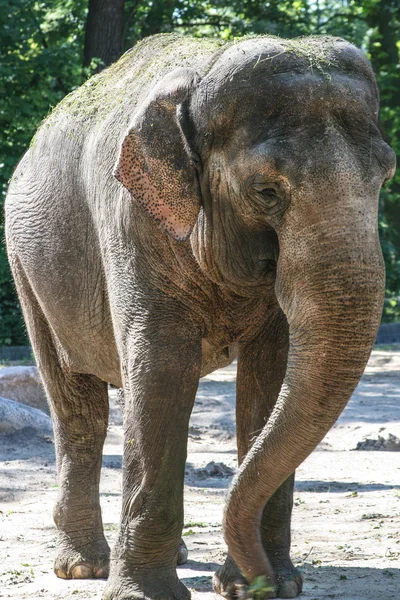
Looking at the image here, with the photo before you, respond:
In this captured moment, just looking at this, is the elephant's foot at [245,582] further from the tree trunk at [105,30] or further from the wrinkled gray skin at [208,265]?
the tree trunk at [105,30]

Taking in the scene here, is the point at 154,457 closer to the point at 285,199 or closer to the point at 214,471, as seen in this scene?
the point at 285,199

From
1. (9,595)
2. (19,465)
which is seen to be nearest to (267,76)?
(9,595)

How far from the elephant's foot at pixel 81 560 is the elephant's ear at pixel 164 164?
2.00 meters

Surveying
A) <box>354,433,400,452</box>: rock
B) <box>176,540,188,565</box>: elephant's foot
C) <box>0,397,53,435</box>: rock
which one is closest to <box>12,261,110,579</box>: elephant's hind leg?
<box>176,540,188,565</box>: elephant's foot

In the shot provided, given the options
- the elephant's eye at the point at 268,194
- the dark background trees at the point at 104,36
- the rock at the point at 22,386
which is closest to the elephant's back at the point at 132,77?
the elephant's eye at the point at 268,194

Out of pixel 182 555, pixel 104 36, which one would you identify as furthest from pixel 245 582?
pixel 104 36

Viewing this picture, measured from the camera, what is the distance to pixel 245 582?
4.55m

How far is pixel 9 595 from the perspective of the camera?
4832mm

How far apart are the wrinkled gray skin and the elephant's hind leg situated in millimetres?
14

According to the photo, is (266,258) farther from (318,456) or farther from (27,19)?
(27,19)

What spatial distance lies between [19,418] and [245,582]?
513 centimetres

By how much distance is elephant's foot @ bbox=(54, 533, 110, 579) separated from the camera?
17.8 feet

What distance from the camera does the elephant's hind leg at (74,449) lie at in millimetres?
5523

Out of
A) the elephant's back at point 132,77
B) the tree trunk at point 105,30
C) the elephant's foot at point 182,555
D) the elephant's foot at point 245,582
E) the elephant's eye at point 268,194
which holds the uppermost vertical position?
the elephant's back at point 132,77
